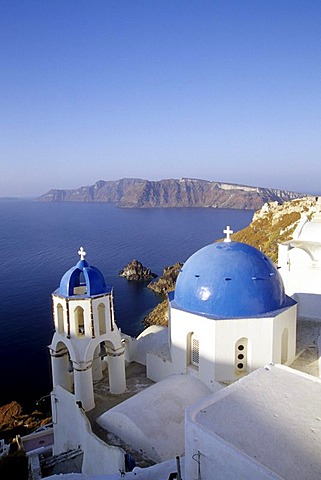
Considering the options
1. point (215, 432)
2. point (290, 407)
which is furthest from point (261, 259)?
point (215, 432)

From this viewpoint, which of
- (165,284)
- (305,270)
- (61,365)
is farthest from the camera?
(165,284)

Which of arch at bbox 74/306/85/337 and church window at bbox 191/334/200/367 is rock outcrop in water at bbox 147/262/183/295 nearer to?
arch at bbox 74/306/85/337

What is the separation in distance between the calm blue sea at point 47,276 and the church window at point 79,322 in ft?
52.6

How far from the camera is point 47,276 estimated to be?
5350 centimetres

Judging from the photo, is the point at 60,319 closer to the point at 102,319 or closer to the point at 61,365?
the point at 102,319

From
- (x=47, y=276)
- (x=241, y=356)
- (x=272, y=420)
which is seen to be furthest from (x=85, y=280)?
(x=47, y=276)

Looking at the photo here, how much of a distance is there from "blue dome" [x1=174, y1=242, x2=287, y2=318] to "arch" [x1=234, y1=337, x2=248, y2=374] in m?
0.92

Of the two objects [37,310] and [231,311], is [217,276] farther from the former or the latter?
[37,310]

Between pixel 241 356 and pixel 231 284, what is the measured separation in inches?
89.2

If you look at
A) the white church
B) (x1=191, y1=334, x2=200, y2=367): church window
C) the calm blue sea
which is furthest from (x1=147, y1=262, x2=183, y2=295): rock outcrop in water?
Result: (x1=191, y1=334, x2=200, y2=367): church window

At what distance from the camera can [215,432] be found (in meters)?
6.16

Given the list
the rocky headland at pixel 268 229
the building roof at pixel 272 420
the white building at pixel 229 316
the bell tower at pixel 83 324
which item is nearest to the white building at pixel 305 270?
the white building at pixel 229 316

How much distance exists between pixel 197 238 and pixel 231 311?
258 feet

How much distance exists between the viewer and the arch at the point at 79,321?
1268cm
